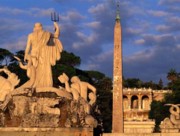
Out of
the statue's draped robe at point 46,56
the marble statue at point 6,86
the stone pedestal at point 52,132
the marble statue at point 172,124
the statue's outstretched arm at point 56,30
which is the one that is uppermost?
the statue's outstretched arm at point 56,30

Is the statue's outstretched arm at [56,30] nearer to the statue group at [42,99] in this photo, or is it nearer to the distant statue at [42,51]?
the distant statue at [42,51]

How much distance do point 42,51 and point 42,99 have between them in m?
2.67

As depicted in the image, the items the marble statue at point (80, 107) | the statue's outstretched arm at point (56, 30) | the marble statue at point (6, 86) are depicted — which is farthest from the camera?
the statue's outstretched arm at point (56, 30)

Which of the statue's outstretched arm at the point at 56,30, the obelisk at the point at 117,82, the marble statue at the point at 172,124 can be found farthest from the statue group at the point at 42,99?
the obelisk at the point at 117,82

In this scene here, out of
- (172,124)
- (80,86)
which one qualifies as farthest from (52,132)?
(172,124)

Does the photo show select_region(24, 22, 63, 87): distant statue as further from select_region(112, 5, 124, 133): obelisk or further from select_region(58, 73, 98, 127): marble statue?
select_region(112, 5, 124, 133): obelisk

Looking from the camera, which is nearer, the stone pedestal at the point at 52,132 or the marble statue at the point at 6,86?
the stone pedestal at the point at 52,132

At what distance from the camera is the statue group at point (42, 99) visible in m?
24.1

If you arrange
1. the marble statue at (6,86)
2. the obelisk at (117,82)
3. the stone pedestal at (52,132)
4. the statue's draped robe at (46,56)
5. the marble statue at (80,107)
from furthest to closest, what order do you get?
the obelisk at (117,82)
the statue's draped robe at (46,56)
the marble statue at (6,86)
the marble statue at (80,107)
the stone pedestal at (52,132)


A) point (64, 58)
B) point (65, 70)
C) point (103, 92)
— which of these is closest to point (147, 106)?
point (103, 92)

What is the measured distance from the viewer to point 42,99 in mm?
24375

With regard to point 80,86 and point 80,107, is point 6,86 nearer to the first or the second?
point 80,86

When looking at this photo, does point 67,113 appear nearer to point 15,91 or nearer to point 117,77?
point 15,91

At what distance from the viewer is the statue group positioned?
79.2ft
